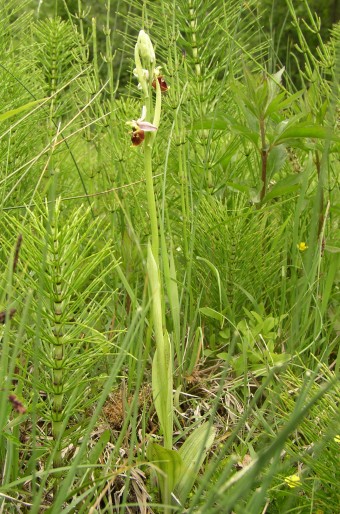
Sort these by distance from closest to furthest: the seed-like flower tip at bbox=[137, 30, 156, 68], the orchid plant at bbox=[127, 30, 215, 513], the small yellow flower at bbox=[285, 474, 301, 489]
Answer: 1. the small yellow flower at bbox=[285, 474, 301, 489]
2. the orchid plant at bbox=[127, 30, 215, 513]
3. the seed-like flower tip at bbox=[137, 30, 156, 68]

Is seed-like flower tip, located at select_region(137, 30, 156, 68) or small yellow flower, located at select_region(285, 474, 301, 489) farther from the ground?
seed-like flower tip, located at select_region(137, 30, 156, 68)

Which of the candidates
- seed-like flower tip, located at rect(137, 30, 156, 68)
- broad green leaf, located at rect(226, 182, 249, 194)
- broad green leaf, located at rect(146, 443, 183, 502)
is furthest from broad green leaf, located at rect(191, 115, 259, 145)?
broad green leaf, located at rect(146, 443, 183, 502)

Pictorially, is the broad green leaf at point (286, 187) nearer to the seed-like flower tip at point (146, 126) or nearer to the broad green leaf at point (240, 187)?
the broad green leaf at point (240, 187)

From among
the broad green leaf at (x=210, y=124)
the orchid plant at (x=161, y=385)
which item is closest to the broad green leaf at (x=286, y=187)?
the broad green leaf at (x=210, y=124)

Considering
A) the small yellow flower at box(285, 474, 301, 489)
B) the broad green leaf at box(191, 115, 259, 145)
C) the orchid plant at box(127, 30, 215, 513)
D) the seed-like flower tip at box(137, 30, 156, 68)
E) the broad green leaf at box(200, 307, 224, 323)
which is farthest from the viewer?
the broad green leaf at box(191, 115, 259, 145)

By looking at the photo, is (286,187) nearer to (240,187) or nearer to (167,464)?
(240,187)

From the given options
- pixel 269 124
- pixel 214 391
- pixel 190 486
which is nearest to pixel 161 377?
pixel 190 486

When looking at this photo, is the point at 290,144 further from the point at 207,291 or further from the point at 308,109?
the point at 207,291

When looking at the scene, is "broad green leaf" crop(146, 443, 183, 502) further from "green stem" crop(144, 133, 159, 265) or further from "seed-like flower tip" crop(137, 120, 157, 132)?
"seed-like flower tip" crop(137, 120, 157, 132)
